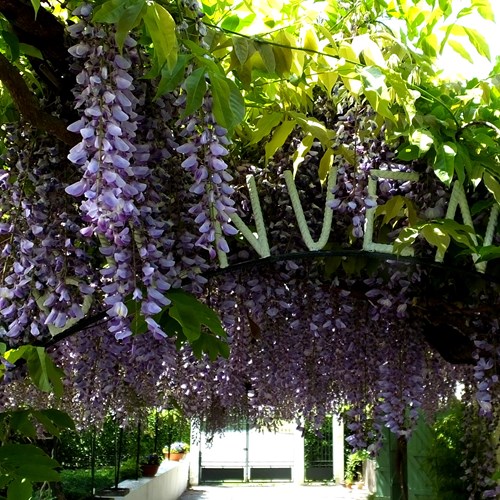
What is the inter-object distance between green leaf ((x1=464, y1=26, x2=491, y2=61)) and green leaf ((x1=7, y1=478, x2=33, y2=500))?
1241mm

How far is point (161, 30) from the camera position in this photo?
1.05 m

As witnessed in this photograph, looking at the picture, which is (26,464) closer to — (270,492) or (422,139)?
(422,139)

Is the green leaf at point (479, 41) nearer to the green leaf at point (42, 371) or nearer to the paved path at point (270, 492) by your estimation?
the green leaf at point (42, 371)

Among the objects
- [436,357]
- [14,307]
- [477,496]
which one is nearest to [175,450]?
[477,496]

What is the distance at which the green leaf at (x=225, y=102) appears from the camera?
1127 mm

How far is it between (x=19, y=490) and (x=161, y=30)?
2.73 feet

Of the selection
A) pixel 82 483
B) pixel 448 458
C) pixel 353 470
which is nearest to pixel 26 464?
pixel 448 458

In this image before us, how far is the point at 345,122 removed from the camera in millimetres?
1632

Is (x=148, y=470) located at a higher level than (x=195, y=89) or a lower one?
lower

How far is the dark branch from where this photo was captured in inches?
52.4

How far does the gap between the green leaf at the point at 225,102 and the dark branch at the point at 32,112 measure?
1.13ft

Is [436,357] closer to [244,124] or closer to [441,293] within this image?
[441,293]

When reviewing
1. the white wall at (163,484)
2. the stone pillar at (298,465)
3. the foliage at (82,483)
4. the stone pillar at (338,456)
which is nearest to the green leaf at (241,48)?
the foliage at (82,483)

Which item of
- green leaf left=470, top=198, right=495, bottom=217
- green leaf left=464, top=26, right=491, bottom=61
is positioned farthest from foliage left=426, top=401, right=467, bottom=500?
green leaf left=464, top=26, right=491, bottom=61
